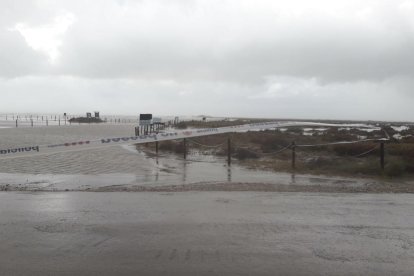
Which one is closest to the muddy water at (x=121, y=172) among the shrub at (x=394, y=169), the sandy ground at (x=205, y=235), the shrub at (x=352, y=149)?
the shrub at (x=394, y=169)

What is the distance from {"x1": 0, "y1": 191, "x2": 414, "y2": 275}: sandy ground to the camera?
5.12 meters

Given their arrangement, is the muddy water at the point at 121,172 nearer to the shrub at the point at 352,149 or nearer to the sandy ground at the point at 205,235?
the sandy ground at the point at 205,235

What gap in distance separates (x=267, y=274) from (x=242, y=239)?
1348 mm

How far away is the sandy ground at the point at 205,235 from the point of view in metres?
5.12

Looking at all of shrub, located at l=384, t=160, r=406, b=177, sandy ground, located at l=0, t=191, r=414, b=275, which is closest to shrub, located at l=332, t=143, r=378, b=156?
shrub, located at l=384, t=160, r=406, b=177

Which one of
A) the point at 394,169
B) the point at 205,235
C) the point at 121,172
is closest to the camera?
the point at 205,235

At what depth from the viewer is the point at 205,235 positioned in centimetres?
638

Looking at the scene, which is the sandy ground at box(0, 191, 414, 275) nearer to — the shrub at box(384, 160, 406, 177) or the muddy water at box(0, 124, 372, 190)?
the muddy water at box(0, 124, 372, 190)

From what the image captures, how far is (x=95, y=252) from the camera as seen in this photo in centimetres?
559

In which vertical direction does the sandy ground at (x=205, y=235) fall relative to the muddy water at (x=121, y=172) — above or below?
above

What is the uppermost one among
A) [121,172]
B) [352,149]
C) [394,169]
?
[352,149]

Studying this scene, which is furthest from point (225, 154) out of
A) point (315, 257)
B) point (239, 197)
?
point (315, 257)

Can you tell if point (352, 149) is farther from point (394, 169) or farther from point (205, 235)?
point (205, 235)

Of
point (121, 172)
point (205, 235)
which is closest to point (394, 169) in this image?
point (121, 172)
